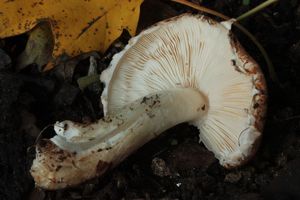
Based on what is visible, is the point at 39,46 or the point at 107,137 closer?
the point at 107,137

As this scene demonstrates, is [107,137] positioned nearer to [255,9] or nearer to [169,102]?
[169,102]

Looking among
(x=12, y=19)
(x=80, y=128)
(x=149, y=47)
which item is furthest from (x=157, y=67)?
(x=12, y=19)

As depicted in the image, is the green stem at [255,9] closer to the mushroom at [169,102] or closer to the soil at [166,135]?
the soil at [166,135]

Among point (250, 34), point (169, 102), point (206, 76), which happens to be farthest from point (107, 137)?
point (250, 34)

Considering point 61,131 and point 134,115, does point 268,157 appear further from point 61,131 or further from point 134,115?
point 61,131

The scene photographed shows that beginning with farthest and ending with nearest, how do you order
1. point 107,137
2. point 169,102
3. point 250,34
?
point 250,34, point 169,102, point 107,137
